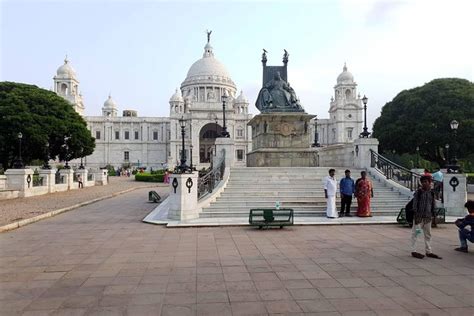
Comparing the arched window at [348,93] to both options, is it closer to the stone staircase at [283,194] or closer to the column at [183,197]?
the stone staircase at [283,194]

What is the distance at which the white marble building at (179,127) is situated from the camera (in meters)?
90.4

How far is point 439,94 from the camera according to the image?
115 feet

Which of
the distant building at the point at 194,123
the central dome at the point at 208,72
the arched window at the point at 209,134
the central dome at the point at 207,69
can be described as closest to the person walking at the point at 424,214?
the distant building at the point at 194,123

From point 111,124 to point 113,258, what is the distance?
3734 inches

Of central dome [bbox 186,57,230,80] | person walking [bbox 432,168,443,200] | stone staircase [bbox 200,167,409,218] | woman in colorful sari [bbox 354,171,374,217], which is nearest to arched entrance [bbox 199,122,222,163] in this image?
central dome [bbox 186,57,230,80]

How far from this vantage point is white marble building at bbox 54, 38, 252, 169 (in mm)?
90375

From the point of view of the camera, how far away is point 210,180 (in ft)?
52.5

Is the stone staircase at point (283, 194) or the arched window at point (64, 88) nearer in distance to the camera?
the stone staircase at point (283, 194)

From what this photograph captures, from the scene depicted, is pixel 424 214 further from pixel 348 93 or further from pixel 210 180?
pixel 348 93

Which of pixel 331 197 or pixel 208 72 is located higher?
pixel 208 72

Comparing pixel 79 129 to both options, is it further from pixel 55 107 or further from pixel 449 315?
pixel 449 315

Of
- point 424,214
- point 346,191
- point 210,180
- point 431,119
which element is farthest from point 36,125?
point 431,119

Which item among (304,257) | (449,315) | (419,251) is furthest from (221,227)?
(449,315)

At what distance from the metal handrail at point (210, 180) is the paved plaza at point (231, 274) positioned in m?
4.56
